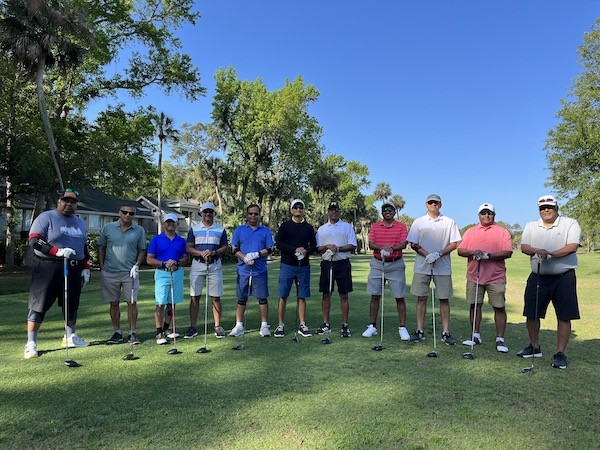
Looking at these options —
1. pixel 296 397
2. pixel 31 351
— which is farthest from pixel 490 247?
pixel 31 351

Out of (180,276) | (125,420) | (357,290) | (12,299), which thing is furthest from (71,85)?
(125,420)

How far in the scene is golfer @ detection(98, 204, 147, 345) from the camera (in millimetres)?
6129

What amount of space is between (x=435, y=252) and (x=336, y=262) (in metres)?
1.50

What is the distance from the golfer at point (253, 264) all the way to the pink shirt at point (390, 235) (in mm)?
1628

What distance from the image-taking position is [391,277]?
21.8 feet

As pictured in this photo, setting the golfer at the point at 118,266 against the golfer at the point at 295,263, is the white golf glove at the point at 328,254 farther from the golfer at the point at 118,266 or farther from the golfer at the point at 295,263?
the golfer at the point at 118,266

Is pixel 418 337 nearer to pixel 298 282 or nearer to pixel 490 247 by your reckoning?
pixel 490 247

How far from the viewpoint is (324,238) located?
22.6 ft

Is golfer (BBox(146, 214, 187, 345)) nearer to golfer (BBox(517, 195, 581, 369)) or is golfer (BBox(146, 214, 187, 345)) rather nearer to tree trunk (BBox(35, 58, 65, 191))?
golfer (BBox(517, 195, 581, 369))

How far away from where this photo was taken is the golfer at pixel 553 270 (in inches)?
203

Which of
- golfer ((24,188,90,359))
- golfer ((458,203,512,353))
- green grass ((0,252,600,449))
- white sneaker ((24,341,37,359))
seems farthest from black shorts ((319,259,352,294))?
white sneaker ((24,341,37,359))

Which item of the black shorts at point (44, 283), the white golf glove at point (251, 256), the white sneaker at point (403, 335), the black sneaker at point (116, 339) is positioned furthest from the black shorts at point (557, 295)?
the black shorts at point (44, 283)

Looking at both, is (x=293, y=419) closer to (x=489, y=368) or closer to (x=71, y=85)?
(x=489, y=368)

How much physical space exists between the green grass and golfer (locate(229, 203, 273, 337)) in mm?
460
